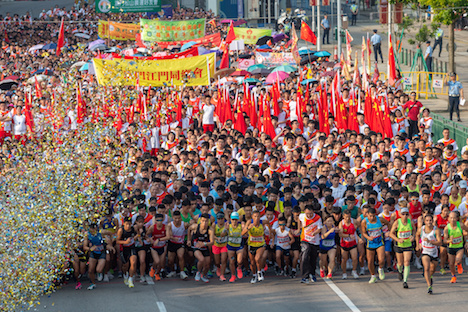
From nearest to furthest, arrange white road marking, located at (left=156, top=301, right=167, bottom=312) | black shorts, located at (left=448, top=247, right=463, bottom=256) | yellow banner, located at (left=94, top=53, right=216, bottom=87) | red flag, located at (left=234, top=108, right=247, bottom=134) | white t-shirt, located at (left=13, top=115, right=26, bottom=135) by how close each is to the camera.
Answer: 1. white road marking, located at (left=156, top=301, right=167, bottom=312)
2. black shorts, located at (left=448, top=247, right=463, bottom=256)
3. red flag, located at (left=234, top=108, right=247, bottom=134)
4. white t-shirt, located at (left=13, top=115, right=26, bottom=135)
5. yellow banner, located at (left=94, top=53, right=216, bottom=87)

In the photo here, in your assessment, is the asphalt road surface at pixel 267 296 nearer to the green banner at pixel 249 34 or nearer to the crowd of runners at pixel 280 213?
the crowd of runners at pixel 280 213

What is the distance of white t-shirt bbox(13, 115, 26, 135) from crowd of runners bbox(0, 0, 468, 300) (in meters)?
4.26

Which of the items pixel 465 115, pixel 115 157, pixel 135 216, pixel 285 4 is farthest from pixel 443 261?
pixel 285 4

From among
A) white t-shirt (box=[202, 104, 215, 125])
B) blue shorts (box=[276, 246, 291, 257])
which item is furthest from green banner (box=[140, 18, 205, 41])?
blue shorts (box=[276, 246, 291, 257])

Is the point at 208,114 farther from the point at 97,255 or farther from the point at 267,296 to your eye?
the point at 267,296

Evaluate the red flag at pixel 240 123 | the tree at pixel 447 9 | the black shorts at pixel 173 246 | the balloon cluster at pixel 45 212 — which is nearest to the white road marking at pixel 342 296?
the black shorts at pixel 173 246

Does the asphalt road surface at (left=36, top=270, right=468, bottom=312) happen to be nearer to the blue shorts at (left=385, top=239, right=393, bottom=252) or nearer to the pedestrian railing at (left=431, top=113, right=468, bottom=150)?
the blue shorts at (left=385, top=239, right=393, bottom=252)

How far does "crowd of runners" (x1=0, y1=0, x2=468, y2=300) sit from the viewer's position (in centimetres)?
1424

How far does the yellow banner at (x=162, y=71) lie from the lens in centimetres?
2227

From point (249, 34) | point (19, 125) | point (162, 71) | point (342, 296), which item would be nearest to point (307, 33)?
point (249, 34)

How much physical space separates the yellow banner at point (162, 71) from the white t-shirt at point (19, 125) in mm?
2357

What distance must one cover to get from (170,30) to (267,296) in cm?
2218

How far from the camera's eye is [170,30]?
34250mm

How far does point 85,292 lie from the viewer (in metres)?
13.8
